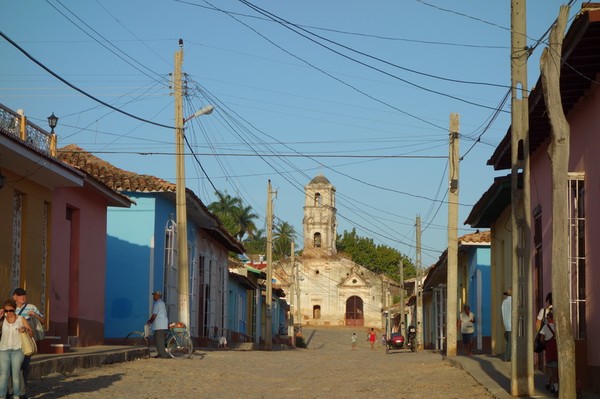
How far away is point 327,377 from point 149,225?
11.7 meters

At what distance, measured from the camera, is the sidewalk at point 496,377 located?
12.1m

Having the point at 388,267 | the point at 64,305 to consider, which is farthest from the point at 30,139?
the point at 388,267

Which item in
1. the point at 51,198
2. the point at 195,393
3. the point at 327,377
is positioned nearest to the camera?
the point at 195,393

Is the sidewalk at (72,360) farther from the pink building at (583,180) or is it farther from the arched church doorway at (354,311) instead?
the arched church doorway at (354,311)

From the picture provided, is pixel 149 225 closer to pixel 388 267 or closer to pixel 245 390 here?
pixel 245 390

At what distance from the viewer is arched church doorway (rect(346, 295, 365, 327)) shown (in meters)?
91.1

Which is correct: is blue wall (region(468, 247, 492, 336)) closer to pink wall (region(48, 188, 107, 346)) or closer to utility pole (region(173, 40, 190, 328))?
utility pole (region(173, 40, 190, 328))

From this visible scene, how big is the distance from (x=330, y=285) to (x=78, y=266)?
71270 millimetres

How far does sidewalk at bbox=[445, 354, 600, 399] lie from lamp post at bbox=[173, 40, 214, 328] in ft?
20.8

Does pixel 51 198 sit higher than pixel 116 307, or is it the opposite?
pixel 51 198

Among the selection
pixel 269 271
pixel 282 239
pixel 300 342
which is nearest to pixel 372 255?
pixel 282 239

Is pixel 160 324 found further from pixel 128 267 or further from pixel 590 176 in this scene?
pixel 590 176

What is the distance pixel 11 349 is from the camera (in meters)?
10.9

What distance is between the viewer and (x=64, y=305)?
19.9 m
